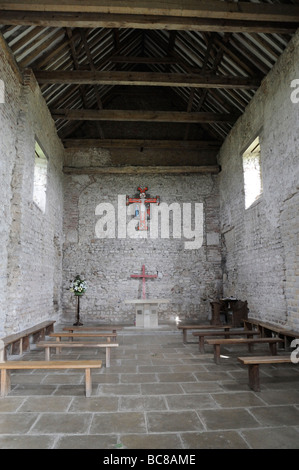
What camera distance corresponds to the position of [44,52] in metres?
6.92

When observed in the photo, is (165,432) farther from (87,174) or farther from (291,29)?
(87,174)

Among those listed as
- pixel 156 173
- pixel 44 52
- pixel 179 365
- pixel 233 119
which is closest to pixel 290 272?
pixel 179 365

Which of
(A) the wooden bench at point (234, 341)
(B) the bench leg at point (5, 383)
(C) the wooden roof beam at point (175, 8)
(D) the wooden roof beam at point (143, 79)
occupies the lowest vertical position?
(B) the bench leg at point (5, 383)

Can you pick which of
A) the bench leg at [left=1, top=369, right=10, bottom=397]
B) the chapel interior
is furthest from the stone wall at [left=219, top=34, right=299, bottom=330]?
the bench leg at [left=1, top=369, right=10, bottom=397]

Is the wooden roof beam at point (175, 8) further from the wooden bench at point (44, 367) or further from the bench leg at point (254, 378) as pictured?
the bench leg at point (254, 378)

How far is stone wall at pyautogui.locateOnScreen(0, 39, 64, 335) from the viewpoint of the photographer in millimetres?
5836

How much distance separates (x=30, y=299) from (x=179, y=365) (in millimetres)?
3703

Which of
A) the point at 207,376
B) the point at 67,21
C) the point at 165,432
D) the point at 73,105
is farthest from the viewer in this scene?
the point at 73,105

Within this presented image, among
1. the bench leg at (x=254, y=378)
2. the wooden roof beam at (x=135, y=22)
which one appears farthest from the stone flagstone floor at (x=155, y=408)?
the wooden roof beam at (x=135, y=22)

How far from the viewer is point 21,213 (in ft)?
20.6

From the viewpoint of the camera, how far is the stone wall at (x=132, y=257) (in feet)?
33.0

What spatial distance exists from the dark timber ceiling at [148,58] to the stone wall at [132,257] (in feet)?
4.62

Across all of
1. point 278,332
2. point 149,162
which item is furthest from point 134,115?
point 278,332

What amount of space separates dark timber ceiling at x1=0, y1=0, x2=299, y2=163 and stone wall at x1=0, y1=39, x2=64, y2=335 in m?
0.58
